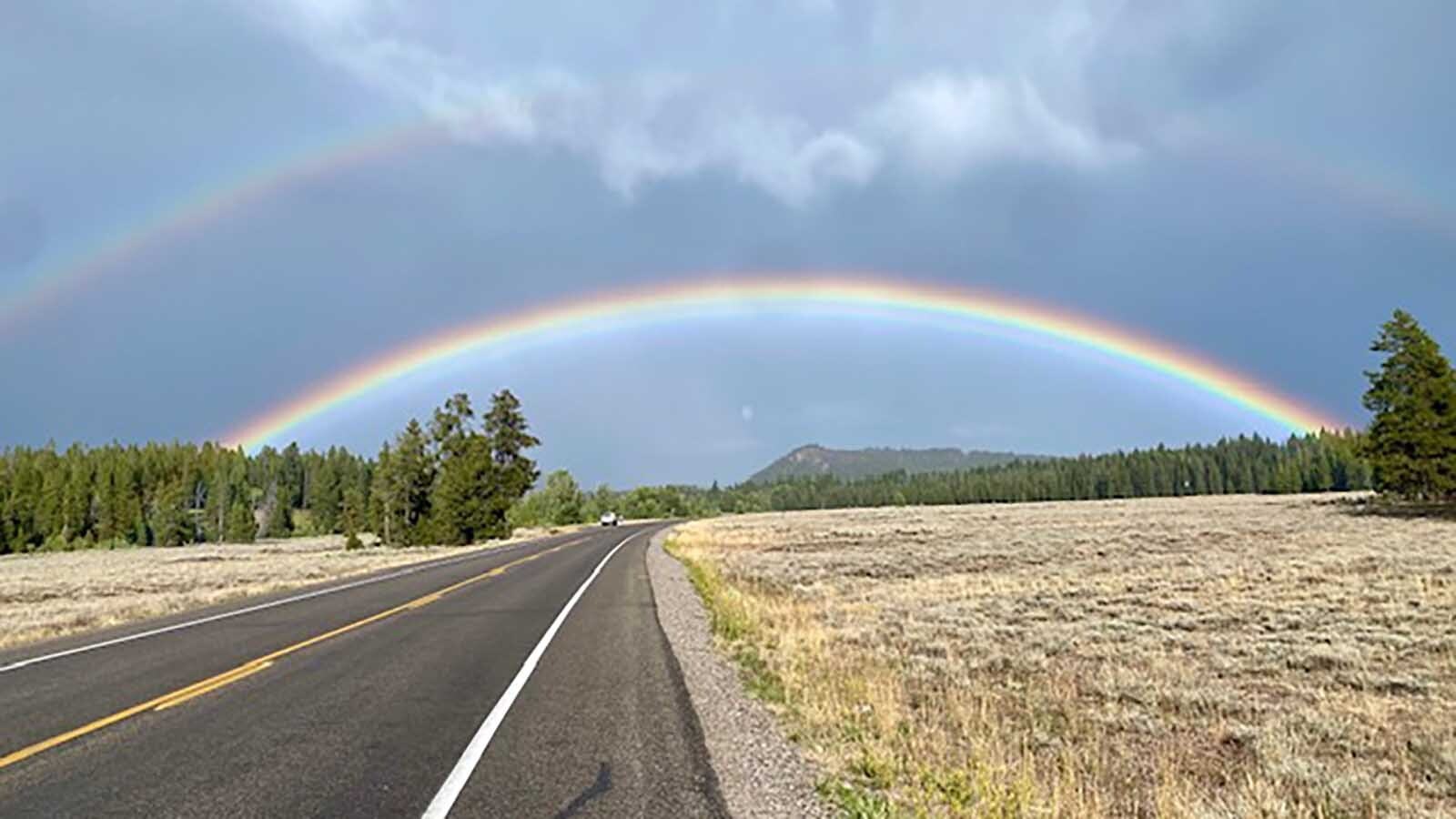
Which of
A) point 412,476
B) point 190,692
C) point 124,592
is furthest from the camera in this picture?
point 412,476

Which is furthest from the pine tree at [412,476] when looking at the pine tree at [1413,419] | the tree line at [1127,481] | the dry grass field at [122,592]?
the pine tree at [1413,419]

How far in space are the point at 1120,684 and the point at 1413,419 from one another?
54.1 meters

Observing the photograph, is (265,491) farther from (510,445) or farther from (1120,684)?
(1120,684)

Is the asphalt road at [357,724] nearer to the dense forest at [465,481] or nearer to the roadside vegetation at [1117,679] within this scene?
the roadside vegetation at [1117,679]

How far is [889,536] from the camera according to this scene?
174 ft

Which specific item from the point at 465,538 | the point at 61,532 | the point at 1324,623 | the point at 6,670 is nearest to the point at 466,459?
the point at 465,538

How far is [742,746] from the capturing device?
266 inches

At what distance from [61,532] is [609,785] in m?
129

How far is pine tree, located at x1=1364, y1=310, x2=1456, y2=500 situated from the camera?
49656mm

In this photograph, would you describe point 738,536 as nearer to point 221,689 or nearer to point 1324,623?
point 1324,623

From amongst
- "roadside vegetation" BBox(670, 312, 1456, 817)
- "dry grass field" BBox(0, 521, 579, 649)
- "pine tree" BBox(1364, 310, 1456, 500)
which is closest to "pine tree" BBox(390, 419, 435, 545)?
"dry grass field" BBox(0, 521, 579, 649)

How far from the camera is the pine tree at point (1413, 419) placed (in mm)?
49656

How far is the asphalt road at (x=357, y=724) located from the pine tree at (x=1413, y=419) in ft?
185

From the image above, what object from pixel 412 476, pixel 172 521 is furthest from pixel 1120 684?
pixel 172 521
